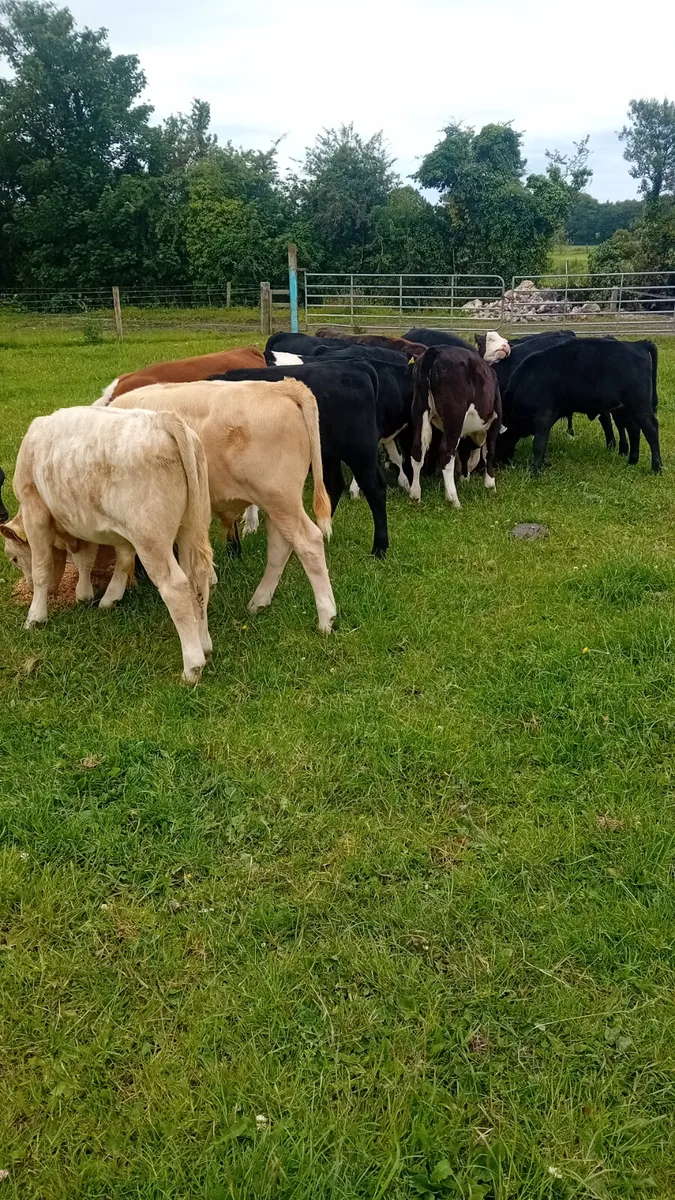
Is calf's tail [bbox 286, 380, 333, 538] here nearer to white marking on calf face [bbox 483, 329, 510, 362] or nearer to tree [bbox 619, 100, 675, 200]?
white marking on calf face [bbox 483, 329, 510, 362]

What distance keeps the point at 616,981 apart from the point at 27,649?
12.7 ft

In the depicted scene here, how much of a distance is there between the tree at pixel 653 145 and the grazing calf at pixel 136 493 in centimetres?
4864

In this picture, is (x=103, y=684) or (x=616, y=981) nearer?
(x=616, y=981)

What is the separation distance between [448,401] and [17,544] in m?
4.18

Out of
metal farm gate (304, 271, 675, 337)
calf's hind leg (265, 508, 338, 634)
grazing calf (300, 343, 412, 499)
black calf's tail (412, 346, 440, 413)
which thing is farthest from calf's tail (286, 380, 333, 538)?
metal farm gate (304, 271, 675, 337)

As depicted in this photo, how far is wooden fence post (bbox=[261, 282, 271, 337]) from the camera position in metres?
22.0

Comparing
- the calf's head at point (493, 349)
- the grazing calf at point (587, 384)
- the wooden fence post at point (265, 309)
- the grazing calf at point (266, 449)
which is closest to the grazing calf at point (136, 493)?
the grazing calf at point (266, 449)

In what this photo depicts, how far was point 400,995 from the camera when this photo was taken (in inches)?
108

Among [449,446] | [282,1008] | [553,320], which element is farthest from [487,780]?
[553,320]

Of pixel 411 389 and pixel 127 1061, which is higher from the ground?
pixel 411 389

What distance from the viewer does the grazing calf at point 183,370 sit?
7.08 m

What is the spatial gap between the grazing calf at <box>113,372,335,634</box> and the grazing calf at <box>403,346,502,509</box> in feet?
9.26

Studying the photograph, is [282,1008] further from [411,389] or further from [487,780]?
[411,389]

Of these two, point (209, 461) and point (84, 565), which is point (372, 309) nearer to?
point (84, 565)
